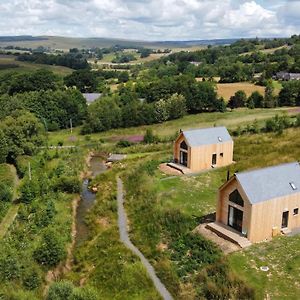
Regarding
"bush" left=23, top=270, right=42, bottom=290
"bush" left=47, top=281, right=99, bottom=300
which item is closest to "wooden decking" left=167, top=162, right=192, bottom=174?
"bush" left=23, top=270, right=42, bottom=290

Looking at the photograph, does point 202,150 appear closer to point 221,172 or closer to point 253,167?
point 221,172

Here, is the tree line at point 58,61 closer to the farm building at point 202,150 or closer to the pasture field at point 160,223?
the pasture field at point 160,223

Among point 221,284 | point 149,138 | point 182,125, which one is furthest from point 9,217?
point 182,125

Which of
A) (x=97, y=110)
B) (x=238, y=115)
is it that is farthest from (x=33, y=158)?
(x=238, y=115)

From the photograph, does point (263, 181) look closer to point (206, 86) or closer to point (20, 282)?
point (20, 282)

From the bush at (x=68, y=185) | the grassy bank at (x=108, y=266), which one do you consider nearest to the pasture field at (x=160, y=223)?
the grassy bank at (x=108, y=266)

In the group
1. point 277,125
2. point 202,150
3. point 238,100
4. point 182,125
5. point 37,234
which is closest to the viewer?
point 37,234

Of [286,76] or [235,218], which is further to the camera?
[286,76]
